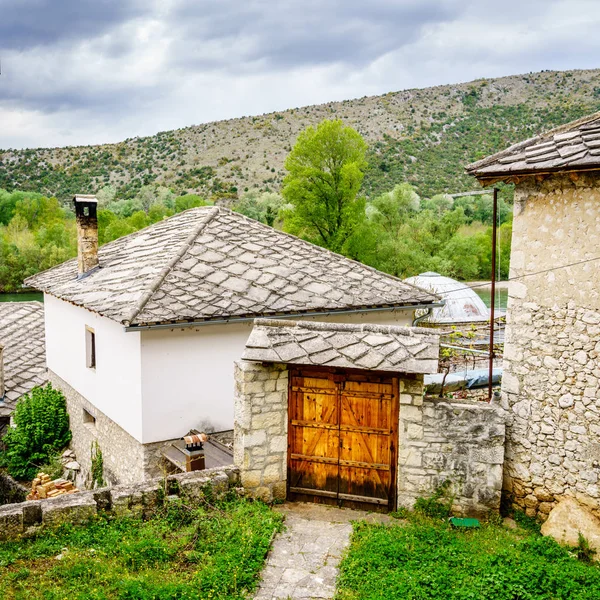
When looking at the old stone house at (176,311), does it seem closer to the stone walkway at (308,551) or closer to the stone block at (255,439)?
the stone block at (255,439)

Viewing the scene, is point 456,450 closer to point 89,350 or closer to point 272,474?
point 272,474

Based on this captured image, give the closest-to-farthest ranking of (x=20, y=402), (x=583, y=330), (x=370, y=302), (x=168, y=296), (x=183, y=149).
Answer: (x=583, y=330)
(x=168, y=296)
(x=370, y=302)
(x=20, y=402)
(x=183, y=149)

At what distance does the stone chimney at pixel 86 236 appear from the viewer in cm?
1228

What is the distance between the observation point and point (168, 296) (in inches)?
356

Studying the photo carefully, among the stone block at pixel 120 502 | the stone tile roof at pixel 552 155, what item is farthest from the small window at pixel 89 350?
the stone tile roof at pixel 552 155

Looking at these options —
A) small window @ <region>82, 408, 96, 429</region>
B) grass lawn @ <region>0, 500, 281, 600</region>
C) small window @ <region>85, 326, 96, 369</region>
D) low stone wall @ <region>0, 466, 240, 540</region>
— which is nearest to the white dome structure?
small window @ <region>82, 408, 96, 429</region>

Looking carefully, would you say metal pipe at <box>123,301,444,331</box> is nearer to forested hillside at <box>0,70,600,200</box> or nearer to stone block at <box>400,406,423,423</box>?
Answer: stone block at <box>400,406,423,423</box>

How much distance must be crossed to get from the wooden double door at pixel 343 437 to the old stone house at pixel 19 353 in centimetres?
1011

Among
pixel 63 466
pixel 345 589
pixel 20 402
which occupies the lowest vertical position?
pixel 63 466

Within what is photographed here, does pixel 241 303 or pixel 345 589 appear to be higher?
pixel 241 303

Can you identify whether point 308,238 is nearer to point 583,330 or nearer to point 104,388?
point 104,388

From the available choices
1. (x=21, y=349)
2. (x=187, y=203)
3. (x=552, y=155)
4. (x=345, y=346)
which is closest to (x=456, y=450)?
(x=345, y=346)

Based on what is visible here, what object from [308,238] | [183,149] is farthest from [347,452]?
[183,149]

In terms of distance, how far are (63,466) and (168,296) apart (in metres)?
6.11
